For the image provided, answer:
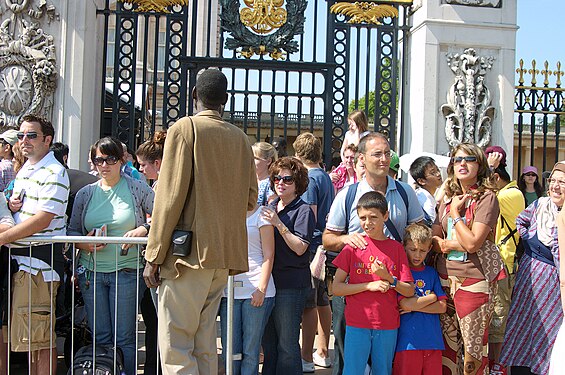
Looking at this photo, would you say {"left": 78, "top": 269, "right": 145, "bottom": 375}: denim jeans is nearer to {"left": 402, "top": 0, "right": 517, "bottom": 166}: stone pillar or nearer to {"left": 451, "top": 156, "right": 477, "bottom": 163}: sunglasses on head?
{"left": 451, "top": 156, "right": 477, "bottom": 163}: sunglasses on head

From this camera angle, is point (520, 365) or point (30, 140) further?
point (520, 365)

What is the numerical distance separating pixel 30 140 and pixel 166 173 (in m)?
1.45

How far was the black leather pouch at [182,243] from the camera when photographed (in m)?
3.68

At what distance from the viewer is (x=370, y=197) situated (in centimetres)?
446

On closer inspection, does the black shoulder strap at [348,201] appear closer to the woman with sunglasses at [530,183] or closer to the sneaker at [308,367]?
the sneaker at [308,367]

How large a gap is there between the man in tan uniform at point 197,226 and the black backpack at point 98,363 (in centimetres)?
100

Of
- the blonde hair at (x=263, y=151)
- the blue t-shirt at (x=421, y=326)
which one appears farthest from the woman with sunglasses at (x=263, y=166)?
the blue t-shirt at (x=421, y=326)

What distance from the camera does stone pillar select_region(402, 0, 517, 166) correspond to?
9133mm

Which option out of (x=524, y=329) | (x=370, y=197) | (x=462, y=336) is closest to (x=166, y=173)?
(x=370, y=197)

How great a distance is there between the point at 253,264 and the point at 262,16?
535cm

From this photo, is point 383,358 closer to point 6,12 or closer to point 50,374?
point 50,374

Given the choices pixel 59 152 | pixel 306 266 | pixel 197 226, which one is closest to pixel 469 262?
pixel 306 266

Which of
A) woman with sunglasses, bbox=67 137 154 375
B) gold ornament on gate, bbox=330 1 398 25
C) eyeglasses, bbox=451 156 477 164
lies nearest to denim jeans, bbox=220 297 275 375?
woman with sunglasses, bbox=67 137 154 375

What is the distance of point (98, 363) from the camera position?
4645 mm
